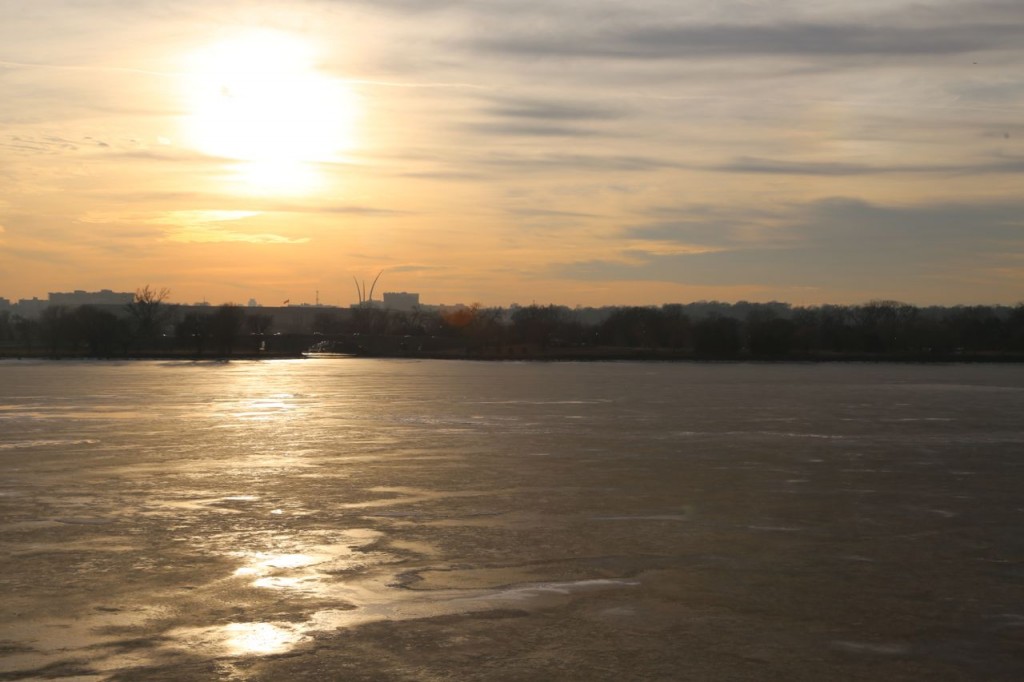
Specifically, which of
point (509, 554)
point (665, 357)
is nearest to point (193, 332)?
point (665, 357)

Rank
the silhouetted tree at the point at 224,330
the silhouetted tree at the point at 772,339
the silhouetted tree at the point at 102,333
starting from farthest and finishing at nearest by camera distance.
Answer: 1. the silhouetted tree at the point at 224,330
2. the silhouetted tree at the point at 772,339
3. the silhouetted tree at the point at 102,333

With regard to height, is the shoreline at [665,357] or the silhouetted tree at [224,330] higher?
the silhouetted tree at [224,330]

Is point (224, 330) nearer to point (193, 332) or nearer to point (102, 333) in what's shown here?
point (193, 332)

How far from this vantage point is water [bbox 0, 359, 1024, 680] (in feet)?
34.2

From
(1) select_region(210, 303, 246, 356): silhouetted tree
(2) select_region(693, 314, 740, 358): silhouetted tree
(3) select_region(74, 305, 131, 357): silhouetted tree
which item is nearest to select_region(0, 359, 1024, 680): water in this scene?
(2) select_region(693, 314, 740, 358): silhouetted tree

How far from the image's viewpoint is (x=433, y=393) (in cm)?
5388

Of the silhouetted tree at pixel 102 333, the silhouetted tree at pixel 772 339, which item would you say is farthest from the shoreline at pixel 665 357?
the silhouetted tree at pixel 102 333

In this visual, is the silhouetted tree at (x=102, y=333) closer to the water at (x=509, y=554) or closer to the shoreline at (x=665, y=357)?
the shoreline at (x=665, y=357)

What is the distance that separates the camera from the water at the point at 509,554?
34.2 ft

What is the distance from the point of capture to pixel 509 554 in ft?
48.5

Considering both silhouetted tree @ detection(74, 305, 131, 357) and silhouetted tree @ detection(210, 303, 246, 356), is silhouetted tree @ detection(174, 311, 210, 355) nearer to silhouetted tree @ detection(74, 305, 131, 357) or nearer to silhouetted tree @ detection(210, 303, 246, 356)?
silhouetted tree @ detection(210, 303, 246, 356)

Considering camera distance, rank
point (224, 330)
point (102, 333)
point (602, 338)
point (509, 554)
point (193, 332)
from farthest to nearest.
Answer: point (602, 338), point (193, 332), point (224, 330), point (102, 333), point (509, 554)

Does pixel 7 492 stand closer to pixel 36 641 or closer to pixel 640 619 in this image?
pixel 36 641

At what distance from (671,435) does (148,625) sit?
73.3 feet
